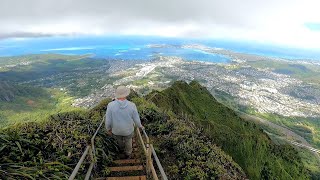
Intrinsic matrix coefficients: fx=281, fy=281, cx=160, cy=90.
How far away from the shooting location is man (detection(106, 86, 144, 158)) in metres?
7.86

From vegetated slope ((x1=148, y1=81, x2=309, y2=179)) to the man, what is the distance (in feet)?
23.8

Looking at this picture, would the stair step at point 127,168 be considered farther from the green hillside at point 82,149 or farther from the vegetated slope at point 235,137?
the vegetated slope at point 235,137

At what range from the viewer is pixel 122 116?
8.06 m

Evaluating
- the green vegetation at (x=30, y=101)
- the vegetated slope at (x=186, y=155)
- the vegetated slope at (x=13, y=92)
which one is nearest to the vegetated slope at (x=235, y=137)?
the vegetated slope at (x=186, y=155)

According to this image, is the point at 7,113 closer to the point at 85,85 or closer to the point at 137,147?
the point at 85,85

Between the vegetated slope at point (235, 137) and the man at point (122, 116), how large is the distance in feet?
23.8

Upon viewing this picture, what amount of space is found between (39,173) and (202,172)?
4.53m

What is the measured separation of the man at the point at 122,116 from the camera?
7.86m

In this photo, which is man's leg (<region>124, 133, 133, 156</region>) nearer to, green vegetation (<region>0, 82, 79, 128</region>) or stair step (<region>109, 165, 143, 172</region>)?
stair step (<region>109, 165, 143, 172</region>)

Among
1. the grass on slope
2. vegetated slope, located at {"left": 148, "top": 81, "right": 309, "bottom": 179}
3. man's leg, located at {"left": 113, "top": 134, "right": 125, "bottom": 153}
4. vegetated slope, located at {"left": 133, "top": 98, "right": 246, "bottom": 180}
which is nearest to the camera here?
vegetated slope, located at {"left": 133, "top": 98, "right": 246, "bottom": 180}

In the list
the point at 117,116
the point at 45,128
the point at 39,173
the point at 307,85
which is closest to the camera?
the point at 39,173

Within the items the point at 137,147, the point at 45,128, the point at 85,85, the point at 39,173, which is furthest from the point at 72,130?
the point at 85,85

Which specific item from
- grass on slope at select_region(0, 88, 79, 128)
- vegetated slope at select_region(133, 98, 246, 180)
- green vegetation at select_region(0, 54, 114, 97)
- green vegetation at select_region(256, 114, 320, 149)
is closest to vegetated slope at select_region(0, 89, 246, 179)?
vegetated slope at select_region(133, 98, 246, 180)

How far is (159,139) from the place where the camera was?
1142 centimetres
